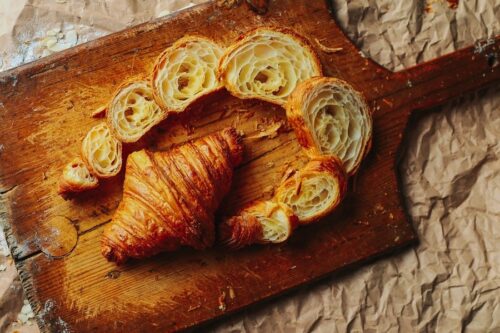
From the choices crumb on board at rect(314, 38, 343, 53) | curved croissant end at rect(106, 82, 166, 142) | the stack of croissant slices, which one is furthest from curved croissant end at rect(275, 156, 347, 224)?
curved croissant end at rect(106, 82, 166, 142)

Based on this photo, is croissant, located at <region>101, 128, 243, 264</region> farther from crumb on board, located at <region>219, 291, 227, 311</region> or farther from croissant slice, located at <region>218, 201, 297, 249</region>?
crumb on board, located at <region>219, 291, 227, 311</region>

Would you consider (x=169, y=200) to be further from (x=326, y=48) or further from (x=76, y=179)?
(x=326, y=48)

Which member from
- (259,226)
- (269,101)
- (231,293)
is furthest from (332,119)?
(231,293)


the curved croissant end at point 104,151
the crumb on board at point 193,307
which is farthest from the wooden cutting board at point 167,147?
the curved croissant end at point 104,151

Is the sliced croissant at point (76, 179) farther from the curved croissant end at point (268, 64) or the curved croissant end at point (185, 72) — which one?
the curved croissant end at point (268, 64)

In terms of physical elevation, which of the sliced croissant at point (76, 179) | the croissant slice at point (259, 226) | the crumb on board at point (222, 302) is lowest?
the crumb on board at point (222, 302)

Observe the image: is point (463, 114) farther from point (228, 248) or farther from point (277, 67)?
point (228, 248)

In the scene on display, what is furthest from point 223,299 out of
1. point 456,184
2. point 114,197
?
point 456,184
